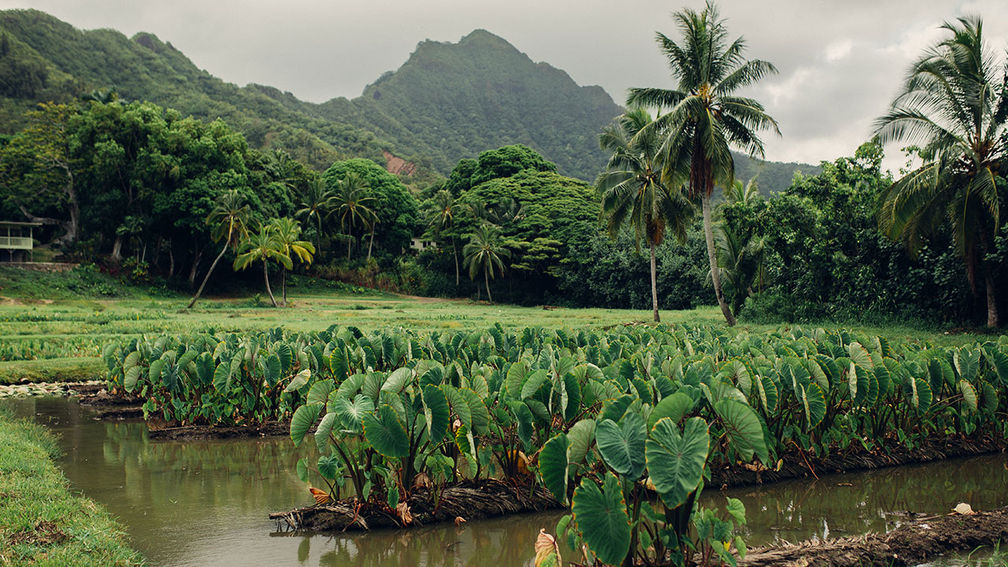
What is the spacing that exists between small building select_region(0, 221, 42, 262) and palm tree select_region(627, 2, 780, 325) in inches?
1527

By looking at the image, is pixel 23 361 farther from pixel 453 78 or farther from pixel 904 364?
pixel 453 78

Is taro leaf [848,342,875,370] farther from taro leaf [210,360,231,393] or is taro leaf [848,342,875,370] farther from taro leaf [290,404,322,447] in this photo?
taro leaf [210,360,231,393]

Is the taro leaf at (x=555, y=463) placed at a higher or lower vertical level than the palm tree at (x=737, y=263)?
lower

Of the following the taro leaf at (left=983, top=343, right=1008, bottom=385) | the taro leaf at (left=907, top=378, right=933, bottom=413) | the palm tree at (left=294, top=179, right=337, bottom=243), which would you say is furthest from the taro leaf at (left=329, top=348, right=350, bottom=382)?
the palm tree at (left=294, top=179, right=337, bottom=243)

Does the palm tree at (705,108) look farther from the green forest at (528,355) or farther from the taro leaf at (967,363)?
the taro leaf at (967,363)

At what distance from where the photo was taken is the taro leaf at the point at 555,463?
147 inches

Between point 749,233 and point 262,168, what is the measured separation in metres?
35.4

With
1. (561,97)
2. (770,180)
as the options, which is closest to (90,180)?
(770,180)

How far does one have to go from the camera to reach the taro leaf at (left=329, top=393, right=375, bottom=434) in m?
4.66

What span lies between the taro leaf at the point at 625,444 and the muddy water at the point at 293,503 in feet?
5.31

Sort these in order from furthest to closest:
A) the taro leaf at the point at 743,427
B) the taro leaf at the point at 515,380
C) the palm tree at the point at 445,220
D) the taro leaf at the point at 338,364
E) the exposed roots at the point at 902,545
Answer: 1. the palm tree at the point at 445,220
2. the taro leaf at the point at 338,364
3. the taro leaf at the point at 515,380
4. the exposed roots at the point at 902,545
5. the taro leaf at the point at 743,427

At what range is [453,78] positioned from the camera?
137000 mm

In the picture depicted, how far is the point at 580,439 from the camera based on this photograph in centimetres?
368

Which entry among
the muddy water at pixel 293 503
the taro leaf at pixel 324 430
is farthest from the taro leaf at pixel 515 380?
the taro leaf at pixel 324 430
